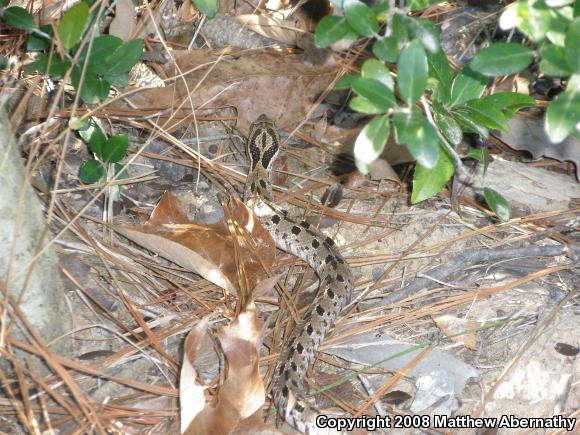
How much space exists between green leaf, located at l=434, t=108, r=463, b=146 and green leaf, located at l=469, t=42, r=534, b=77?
624 mm

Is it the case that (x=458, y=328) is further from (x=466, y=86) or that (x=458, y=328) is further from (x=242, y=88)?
(x=242, y=88)

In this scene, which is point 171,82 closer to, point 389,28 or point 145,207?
point 145,207

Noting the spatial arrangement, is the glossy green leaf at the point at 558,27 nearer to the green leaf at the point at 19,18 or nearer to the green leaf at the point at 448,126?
the green leaf at the point at 448,126

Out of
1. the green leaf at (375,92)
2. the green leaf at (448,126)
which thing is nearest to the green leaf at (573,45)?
the green leaf at (375,92)

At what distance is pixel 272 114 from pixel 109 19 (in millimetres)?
1571

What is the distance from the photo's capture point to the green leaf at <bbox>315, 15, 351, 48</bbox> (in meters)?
3.41

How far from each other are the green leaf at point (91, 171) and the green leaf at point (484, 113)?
2.49 m

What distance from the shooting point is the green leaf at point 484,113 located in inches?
154

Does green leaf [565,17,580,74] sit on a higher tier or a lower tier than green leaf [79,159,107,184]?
higher

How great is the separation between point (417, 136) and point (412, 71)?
11.2 inches

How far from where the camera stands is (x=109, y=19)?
19.7ft

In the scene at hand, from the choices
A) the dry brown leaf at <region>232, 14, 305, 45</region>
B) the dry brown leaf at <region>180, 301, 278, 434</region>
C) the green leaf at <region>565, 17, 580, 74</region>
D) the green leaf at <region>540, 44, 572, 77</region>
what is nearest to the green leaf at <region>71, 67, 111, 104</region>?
the dry brown leaf at <region>180, 301, 278, 434</region>

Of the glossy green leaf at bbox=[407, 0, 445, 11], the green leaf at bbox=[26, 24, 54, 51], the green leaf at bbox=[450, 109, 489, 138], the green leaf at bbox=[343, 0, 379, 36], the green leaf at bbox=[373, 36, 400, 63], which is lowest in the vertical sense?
the green leaf at bbox=[450, 109, 489, 138]

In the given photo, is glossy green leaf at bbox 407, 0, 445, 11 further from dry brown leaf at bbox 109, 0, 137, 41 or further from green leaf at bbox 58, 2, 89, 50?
dry brown leaf at bbox 109, 0, 137, 41
